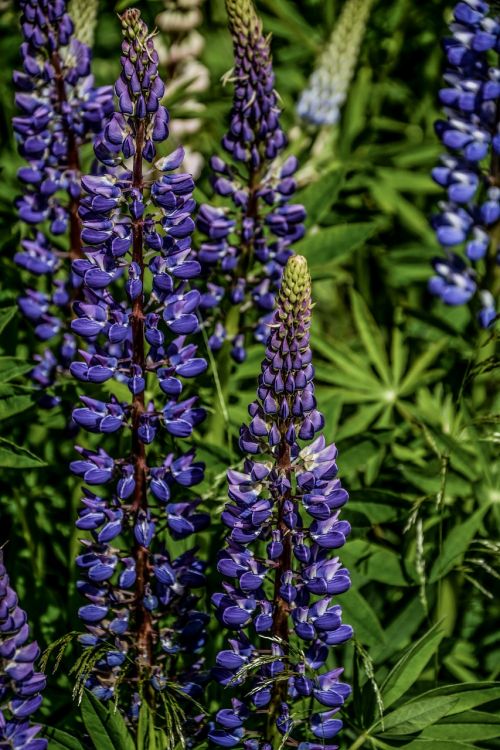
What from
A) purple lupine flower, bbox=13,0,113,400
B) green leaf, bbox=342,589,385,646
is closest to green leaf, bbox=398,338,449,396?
green leaf, bbox=342,589,385,646

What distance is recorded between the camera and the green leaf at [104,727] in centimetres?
196

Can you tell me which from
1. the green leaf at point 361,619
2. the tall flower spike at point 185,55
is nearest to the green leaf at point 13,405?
the green leaf at point 361,619

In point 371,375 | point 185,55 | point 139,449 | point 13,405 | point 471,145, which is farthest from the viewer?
point 185,55

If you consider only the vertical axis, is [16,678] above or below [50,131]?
below

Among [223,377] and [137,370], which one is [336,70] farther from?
[137,370]

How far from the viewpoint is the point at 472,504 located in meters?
2.98

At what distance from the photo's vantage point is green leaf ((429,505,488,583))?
2.52 metres

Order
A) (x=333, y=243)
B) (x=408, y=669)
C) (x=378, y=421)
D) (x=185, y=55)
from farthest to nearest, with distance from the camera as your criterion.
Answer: (x=185, y=55) → (x=378, y=421) → (x=333, y=243) → (x=408, y=669)

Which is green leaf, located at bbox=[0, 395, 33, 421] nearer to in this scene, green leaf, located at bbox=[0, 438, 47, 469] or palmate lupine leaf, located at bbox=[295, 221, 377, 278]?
green leaf, located at bbox=[0, 438, 47, 469]

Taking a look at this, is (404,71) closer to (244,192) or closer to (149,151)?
(244,192)

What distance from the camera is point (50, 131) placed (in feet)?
8.75

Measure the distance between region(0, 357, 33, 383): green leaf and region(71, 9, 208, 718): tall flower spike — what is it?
1.47ft

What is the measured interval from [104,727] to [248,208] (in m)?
1.38

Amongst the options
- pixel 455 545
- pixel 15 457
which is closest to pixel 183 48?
pixel 15 457
